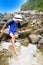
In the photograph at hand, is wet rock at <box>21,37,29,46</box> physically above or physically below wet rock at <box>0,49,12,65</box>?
below

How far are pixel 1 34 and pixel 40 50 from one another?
266cm

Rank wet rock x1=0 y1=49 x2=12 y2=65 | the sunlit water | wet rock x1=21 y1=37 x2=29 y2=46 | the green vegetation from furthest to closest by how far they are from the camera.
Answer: the green vegetation < wet rock x1=21 y1=37 x2=29 y2=46 < the sunlit water < wet rock x1=0 y1=49 x2=12 y2=65

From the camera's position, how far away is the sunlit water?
932 centimetres

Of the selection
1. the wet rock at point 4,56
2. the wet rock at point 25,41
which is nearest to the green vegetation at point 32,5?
the wet rock at point 25,41

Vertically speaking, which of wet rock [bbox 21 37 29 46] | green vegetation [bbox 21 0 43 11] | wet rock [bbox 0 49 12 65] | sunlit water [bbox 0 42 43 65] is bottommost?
green vegetation [bbox 21 0 43 11]

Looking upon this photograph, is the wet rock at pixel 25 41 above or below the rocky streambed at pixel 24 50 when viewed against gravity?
below

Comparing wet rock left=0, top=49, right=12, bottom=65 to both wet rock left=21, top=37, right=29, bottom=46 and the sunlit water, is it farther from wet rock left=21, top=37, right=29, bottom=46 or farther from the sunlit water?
wet rock left=21, top=37, right=29, bottom=46

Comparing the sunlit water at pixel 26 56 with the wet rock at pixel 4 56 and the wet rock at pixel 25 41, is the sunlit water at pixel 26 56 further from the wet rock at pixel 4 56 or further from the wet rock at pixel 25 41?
the wet rock at pixel 25 41

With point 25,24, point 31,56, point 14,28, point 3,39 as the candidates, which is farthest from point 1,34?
point 25,24

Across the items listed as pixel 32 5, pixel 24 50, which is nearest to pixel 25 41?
pixel 24 50

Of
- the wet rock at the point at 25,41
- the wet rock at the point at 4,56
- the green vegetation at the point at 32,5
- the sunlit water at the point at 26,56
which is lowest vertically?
the green vegetation at the point at 32,5

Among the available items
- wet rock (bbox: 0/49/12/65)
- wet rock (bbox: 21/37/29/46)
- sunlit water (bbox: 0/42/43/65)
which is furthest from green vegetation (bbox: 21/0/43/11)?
wet rock (bbox: 0/49/12/65)

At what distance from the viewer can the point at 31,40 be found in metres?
12.3

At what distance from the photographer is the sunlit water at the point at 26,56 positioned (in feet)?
30.6
